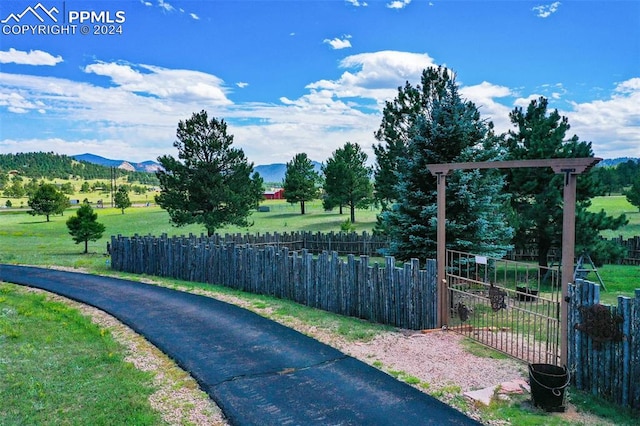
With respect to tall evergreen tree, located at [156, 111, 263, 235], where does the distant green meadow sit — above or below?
below

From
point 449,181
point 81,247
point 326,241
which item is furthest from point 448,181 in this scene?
point 81,247

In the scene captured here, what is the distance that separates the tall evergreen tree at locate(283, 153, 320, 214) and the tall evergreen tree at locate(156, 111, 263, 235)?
31.8 m

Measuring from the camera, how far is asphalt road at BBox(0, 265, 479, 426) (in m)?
6.32

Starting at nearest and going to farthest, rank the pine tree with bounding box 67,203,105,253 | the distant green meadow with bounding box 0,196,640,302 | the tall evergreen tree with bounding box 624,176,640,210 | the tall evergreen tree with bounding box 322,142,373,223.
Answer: the distant green meadow with bounding box 0,196,640,302 < the pine tree with bounding box 67,203,105,253 < the tall evergreen tree with bounding box 624,176,640,210 < the tall evergreen tree with bounding box 322,142,373,223

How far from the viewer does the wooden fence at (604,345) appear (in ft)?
21.4

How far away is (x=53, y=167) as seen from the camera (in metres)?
165

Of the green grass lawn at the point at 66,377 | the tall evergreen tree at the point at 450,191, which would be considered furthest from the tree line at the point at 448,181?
the green grass lawn at the point at 66,377

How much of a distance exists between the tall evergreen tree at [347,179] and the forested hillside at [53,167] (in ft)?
386

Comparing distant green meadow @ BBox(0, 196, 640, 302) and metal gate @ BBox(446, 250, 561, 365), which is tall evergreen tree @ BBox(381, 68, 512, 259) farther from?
distant green meadow @ BBox(0, 196, 640, 302)

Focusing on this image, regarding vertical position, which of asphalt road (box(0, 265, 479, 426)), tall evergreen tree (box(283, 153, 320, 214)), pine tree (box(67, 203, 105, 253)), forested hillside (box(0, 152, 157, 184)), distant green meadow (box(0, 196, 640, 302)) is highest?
forested hillside (box(0, 152, 157, 184))

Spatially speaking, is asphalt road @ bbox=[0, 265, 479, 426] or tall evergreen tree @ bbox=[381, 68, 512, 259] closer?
asphalt road @ bbox=[0, 265, 479, 426]

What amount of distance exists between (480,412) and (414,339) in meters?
3.29

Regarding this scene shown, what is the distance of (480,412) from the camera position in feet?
21.0

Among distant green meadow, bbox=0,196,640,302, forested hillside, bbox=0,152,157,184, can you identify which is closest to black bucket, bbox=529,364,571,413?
distant green meadow, bbox=0,196,640,302
